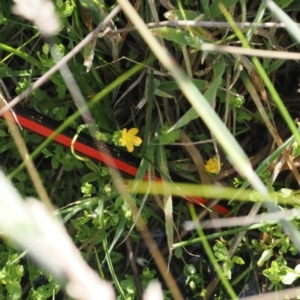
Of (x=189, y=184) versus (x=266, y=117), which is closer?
(x=266, y=117)

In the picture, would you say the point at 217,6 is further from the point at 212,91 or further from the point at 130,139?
the point at 130,139

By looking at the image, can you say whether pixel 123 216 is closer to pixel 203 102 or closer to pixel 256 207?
pixel 256 207

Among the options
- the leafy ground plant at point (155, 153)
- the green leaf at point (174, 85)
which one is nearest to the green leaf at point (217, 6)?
the leafy ground plant at point (155, 153)

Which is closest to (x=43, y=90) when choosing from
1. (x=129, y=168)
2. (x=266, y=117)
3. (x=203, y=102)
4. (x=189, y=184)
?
(x=129, y=168)

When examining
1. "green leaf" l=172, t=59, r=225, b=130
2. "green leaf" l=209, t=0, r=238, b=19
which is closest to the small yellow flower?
"green leaf" l=172, t=59, r=225, b=130

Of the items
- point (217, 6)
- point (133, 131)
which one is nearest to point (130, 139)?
point (133, 131)

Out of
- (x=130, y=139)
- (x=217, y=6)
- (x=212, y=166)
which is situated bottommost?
(x=212, y=166)

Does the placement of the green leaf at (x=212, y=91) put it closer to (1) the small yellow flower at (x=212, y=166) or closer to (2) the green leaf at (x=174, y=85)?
(2) the green leaf at (x=174, y=85)

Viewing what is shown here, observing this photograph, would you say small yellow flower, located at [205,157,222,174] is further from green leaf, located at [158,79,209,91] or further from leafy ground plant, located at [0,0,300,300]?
green leaf, located at [158,79,209,91]
